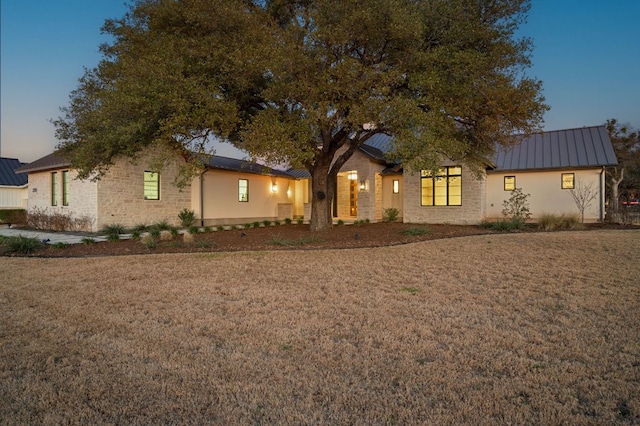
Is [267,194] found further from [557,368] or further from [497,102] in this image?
[557,368]

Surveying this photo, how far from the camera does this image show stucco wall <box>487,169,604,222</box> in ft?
53.5

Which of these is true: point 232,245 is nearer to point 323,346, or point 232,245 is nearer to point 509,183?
point 323,346

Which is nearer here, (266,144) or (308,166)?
(266,144)

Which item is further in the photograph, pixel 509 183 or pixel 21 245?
pixel 509 183

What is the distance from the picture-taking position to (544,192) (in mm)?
17312

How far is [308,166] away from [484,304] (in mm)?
8770

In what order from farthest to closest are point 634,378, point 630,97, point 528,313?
1. point 630,97
2. point 528,313
3. point 634,378

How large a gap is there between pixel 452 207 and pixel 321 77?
10.4m

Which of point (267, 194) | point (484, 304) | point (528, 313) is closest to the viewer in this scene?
point (528, 313)

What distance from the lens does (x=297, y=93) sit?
8969 millimetres

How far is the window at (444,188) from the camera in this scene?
16953mm

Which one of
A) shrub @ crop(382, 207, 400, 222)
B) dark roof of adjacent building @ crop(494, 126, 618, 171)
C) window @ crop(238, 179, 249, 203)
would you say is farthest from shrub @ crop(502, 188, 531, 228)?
window @ crop(238, 179, 249, 203)

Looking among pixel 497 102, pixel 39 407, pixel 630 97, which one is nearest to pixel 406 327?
pixel 39 407

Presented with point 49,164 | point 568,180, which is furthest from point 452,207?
point 49,164
